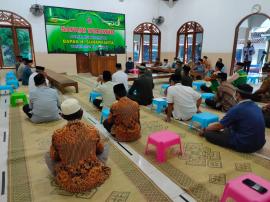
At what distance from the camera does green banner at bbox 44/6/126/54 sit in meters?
8.96

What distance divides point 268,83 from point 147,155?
341 centimetres

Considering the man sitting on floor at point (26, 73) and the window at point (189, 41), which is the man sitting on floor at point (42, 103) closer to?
the man sitting on floor at point (26, 73)

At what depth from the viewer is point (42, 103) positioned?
3322 millimetres

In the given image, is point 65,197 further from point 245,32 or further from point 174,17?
point 245,32

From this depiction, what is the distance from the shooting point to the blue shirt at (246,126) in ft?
7.52

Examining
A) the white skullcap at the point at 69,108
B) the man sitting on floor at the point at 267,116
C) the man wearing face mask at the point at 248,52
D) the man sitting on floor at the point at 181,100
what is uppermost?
the man wearing face mask at the point at 248,52

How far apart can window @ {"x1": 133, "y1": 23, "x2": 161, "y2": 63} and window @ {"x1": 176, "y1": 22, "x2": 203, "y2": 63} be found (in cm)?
124

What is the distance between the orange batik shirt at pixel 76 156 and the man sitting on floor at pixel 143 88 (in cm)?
253

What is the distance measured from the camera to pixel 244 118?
230 centimetres

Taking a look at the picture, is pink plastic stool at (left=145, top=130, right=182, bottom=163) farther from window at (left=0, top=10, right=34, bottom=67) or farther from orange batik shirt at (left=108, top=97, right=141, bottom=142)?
window at (left=0, top=10, right=34, bottom=67)

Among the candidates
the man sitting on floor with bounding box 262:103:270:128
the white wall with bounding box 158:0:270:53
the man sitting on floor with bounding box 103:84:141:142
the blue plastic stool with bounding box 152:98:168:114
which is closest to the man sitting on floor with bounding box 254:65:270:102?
the man sitting on floor with bounding box 262:103:270:128

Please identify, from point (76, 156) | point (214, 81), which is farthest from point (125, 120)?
point (214, 81)

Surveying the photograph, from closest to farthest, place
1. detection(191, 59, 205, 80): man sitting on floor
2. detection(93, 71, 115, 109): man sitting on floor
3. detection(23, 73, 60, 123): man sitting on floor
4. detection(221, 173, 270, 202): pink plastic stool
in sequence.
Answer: detection(221, 173, 270, 202): pink plastic stool
detection(23, 73, 60, 123): man sitting on floor
detection(93, 71, 115, 109): man sitting on floor
detection(191, 59, 205, 80): man sitting on floor

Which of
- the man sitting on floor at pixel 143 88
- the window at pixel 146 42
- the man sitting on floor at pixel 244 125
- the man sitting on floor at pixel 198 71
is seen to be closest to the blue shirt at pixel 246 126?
the man sitting on floor at pixel 244 125
